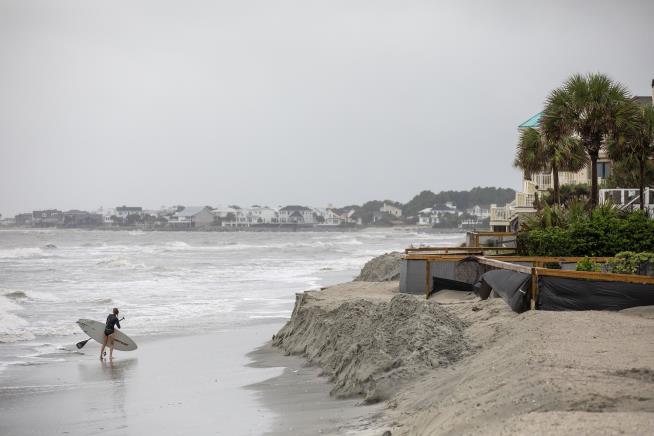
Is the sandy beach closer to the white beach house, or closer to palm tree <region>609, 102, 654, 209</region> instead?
palm tree <region>609, 102, 654, 209</region>

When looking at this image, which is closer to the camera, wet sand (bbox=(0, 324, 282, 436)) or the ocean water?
wet sand (bbox=(0, 324, 282, 436))

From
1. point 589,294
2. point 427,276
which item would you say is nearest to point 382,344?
point 589,294

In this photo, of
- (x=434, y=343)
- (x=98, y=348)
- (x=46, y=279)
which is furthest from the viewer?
(x=46, y=279)

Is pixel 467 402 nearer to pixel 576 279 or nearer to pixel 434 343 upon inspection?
pixel 434 343

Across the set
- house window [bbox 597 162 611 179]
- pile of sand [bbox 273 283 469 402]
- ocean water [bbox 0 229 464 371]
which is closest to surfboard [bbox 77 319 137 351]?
ocean water [bbox 0 229 464 371]

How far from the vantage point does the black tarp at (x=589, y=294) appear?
40.9 feet

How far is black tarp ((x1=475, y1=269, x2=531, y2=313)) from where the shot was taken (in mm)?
12922

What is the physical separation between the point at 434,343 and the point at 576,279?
2759mm

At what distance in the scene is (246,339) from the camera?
19188mm

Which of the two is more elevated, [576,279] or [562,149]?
[562,149]

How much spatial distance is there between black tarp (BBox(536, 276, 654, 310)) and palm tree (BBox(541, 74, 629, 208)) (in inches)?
455

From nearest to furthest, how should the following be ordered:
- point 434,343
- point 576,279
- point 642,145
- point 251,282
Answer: point 434,343, point 576,279, point 642,145, point 251,282

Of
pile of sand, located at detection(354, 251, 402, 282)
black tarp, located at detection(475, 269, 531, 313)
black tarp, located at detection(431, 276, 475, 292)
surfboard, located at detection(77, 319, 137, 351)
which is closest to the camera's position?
black tarp, located at detection(475, 269, 531, 313)

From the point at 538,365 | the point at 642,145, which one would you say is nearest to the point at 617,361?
the point at 538,365
